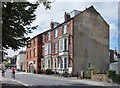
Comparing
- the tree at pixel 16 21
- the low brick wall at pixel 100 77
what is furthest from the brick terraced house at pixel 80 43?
the tree at pixel 16 21

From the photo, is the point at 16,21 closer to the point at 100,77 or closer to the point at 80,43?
the point at 100,77

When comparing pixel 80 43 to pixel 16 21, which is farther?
pixel 80 43

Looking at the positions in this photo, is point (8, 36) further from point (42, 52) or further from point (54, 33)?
point (42, 52)

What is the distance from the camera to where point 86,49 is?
52.7 m

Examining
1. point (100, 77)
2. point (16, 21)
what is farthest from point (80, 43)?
point (16, 21)

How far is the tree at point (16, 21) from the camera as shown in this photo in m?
17.1

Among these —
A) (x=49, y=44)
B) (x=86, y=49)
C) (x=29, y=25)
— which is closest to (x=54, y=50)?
(x=49, y=44)

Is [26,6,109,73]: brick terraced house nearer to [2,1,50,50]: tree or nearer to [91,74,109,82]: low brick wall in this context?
[91,74,109,82]: low brick wall

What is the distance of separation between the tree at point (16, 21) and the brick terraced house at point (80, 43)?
102 feet

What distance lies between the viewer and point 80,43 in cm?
5197

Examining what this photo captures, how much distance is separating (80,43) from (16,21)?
34499 mm

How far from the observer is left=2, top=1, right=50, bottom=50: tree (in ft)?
56.1

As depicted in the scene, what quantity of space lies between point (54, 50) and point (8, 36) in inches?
1644

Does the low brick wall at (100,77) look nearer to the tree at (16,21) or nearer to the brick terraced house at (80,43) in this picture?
the brick terraced house at (80,43)
